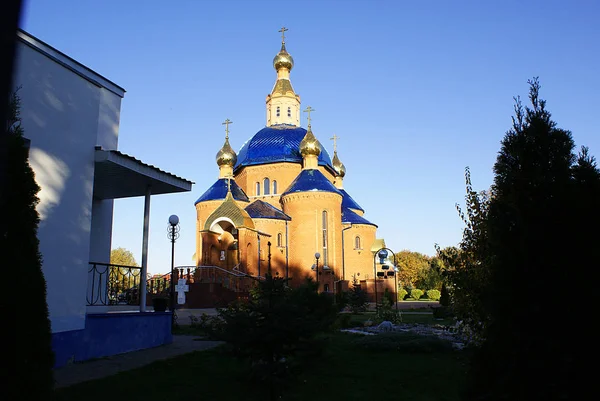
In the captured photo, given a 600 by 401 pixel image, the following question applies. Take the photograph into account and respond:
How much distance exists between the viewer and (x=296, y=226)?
3369 centimetres

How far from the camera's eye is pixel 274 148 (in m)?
37.5

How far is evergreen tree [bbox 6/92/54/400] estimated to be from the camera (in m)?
3.86

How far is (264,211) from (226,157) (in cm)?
627

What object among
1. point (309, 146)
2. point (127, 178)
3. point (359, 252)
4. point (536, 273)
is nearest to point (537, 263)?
point (536, 273)

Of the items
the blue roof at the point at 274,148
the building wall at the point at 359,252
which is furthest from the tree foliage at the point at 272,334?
the building wall at the point at 359,252

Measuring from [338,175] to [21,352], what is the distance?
42.5 m

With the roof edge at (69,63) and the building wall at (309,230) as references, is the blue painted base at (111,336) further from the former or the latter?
the building wall at (309,230)

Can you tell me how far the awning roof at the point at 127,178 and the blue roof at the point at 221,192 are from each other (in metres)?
24.5

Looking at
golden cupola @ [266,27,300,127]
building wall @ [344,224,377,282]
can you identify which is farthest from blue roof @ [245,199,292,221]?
golden cupola @ [266,27,300,127]

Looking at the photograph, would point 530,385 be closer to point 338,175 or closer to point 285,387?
point 285,387

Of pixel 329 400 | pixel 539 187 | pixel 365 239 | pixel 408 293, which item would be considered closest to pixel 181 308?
pixel 365 239

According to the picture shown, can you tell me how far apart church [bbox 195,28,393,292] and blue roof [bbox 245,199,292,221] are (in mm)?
68

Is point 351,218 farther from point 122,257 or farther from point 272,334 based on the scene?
point 272,334

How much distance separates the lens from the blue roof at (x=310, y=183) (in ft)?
110
